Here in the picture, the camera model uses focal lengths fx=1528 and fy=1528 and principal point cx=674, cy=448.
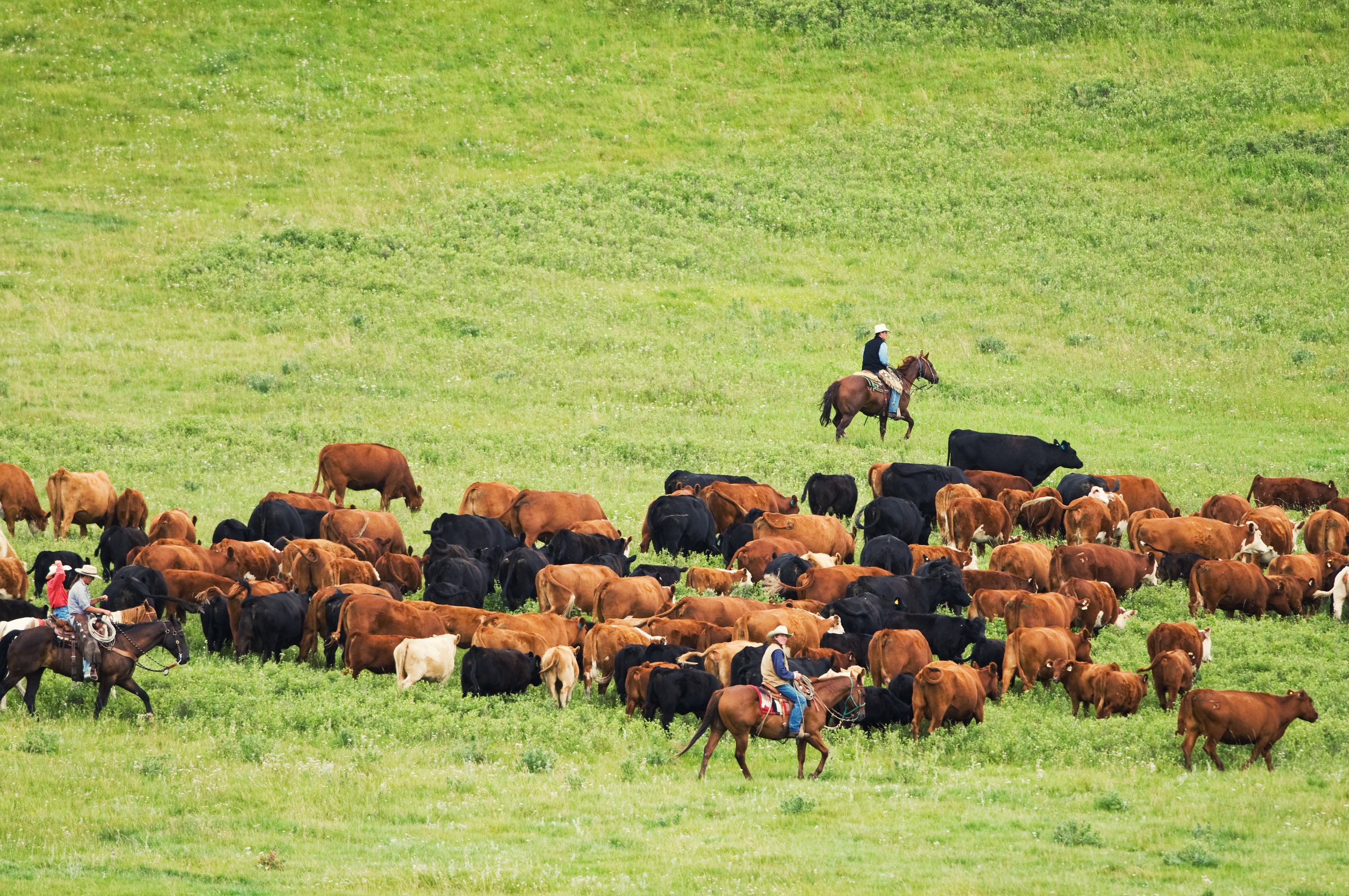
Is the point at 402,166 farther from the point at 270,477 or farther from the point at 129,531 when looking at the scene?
the point at 129,531

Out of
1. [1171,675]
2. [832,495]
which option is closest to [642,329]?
[832,495]

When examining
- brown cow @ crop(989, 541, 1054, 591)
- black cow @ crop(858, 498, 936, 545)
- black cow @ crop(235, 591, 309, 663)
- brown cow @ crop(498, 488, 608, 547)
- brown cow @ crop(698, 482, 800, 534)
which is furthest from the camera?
brown cow @ crop(698, 482, 800, 534)

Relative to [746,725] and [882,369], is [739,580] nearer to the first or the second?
[746,725]

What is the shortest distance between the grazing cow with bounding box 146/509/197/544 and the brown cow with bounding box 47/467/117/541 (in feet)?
6.58

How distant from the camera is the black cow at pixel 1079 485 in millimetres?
23719

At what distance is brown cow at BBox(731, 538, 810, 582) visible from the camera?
20.3 meters

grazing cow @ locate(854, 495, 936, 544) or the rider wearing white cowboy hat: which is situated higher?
grazing cow @ locate(854, 495, 936, 544)

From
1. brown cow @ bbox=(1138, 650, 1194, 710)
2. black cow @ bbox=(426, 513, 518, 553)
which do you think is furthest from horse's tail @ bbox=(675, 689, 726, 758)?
black cow @ bbox=(426, 513, 518, 553)

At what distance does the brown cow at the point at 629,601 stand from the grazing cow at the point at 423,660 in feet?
7.59

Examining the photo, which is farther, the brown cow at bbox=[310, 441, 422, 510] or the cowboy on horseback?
the cowboy on horseback

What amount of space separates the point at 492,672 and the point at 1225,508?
40.0ft

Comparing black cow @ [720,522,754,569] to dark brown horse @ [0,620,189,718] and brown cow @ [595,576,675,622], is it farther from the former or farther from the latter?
dark brown horse @ [0,620,189,718]

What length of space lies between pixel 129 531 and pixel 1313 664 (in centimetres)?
1486

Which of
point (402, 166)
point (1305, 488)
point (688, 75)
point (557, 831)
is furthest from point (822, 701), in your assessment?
point (688, 75)
